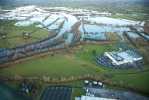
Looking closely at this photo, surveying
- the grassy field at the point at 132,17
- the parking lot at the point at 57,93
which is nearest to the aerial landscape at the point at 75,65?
the parking lot at the point at 57,93

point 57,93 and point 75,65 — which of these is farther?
point 75,65

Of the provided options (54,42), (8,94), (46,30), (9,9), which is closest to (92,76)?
(54,42)

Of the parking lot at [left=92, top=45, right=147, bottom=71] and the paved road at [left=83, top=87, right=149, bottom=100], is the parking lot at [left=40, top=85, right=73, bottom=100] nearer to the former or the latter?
the paved road at [left=83, top=87, right=149, bottom=100]

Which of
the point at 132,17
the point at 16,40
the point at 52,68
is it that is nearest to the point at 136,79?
the point at 52,68

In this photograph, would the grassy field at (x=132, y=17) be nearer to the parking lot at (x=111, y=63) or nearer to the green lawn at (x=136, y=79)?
the parking lot at (x=111, y=63)

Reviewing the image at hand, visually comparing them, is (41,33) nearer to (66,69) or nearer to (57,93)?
(66,69)

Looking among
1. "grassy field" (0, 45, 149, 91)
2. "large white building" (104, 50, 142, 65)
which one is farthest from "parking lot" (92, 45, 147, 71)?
"grassy field" (0, 45, 149, 91)

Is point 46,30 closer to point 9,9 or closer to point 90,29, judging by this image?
point 90,29

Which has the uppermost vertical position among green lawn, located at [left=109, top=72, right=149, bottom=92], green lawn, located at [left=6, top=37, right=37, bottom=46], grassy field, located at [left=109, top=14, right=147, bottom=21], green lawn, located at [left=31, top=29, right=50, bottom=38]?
grassy field, located at [left=109, top=14, right=147, bottom=21]
